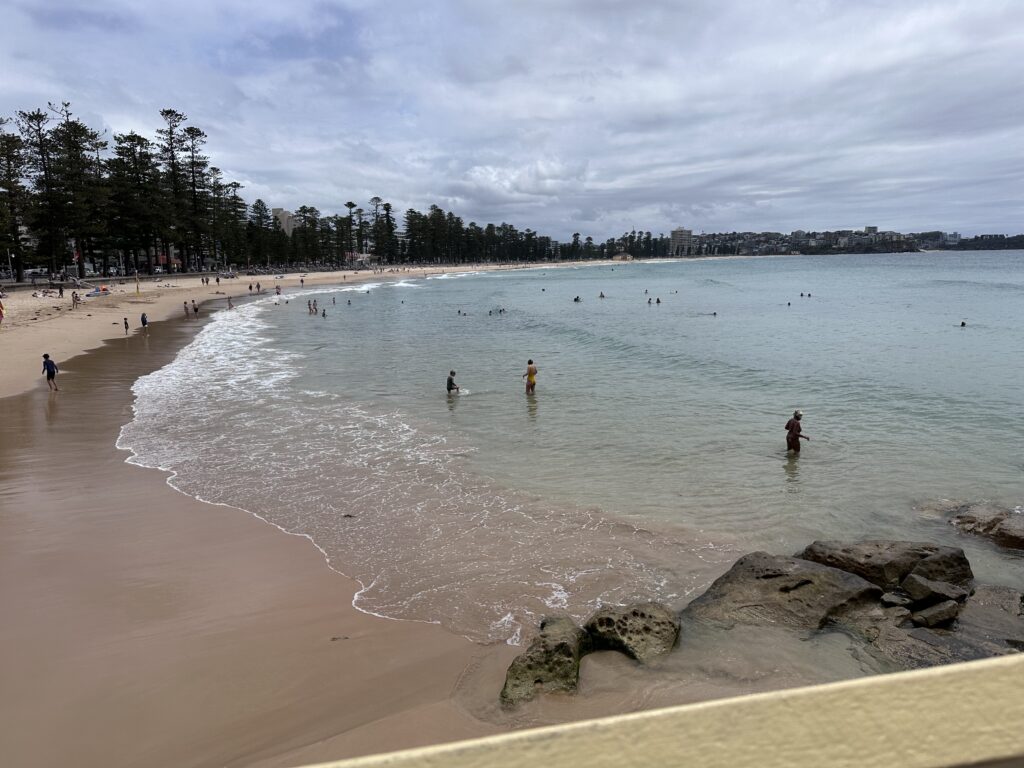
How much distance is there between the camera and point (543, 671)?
18.1 feet

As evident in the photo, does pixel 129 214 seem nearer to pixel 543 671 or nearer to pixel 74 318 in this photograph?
pixel 74 318

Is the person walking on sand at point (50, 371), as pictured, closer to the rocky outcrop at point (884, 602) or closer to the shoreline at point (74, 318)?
the shoreline at point (74, 318)

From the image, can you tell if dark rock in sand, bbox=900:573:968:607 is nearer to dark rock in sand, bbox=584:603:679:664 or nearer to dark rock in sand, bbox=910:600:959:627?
dark rock in sand, bbox=910:600:959:627

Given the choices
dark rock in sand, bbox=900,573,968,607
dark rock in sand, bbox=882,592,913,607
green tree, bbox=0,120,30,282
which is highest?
green tree, bbox=0,120,30,282

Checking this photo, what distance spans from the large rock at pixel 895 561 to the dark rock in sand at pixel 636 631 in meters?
2.63

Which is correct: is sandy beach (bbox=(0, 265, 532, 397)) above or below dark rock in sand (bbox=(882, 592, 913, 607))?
above

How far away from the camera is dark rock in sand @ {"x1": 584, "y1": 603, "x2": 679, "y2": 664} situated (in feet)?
19.6

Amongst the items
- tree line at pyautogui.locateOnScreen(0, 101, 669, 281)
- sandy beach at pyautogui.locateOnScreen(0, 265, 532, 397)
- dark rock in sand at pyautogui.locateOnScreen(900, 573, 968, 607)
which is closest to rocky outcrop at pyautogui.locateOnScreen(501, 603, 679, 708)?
dark rock in sand at pyautogui.locateOnScreen(900, 573, 968, 607)

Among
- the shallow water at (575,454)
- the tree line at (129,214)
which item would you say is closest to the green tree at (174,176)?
the tree line at (129,214)

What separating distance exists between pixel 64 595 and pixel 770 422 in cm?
1530

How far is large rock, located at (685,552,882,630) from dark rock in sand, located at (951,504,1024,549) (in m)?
3.57

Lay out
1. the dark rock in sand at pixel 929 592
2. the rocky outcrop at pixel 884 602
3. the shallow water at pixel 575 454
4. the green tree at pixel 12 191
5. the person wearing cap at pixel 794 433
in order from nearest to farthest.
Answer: the rocky outcrop at pixel 884 602 < the dark rock in sand at pixel 929 592 < the shallow water at pixel 575 454 < the person wearing cap at pixel 794 433 < the green tree at pixel 12 191

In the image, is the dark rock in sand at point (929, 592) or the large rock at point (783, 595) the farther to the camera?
the dark rock in sand at point (929, 592)

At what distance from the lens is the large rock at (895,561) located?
7340 mm
